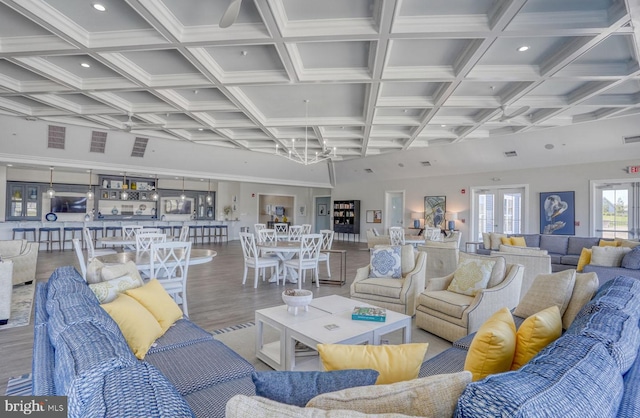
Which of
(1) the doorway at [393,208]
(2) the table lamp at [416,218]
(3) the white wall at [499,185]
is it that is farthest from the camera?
(1) the doorway at [393,208]

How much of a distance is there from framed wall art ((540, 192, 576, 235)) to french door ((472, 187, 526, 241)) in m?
0.59

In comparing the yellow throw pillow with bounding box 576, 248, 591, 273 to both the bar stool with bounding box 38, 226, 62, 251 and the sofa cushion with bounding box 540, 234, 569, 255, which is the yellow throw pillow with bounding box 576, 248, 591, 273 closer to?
the sofa cushion with bounding box 540, 234, 569, 255

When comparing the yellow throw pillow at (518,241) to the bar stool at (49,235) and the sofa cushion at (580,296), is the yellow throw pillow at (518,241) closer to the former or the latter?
the sofa cushion at (580,296)

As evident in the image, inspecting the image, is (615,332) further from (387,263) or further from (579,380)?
(387,263)

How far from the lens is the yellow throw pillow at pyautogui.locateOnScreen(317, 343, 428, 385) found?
1.18 meters

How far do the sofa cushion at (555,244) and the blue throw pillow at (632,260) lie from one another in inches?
93.3

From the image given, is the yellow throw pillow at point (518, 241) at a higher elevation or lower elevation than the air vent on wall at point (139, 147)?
lower

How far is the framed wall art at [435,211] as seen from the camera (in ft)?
37.6

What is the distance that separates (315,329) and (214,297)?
9.98 feet

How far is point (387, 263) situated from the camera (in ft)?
13.8

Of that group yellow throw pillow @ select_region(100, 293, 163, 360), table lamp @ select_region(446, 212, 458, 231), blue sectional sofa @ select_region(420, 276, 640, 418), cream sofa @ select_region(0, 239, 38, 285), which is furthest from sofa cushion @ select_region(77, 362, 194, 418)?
table lamp @ select_region(446, 212, 458, 231)

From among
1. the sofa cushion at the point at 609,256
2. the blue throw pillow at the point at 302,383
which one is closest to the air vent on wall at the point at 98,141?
the blue throw pillow at the point at 302,383

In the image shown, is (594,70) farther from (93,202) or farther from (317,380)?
(93,202)

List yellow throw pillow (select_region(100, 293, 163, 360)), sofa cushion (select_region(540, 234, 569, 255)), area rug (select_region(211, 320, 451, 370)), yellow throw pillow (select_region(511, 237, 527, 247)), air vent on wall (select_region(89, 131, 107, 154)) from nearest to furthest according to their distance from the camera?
yellow throw pillow (select_region(100, 293, 163, 360)) → area rug (select_region(211, 320, 451, 370)) → yellow throw pillow (select_region(511, 237, 527, 247)) → sofa cushion (select_region(540, 234, 569, 255)) → air vent on wall (select_region(89, 131, 107, 154))
